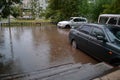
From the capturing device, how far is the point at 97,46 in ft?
25.5

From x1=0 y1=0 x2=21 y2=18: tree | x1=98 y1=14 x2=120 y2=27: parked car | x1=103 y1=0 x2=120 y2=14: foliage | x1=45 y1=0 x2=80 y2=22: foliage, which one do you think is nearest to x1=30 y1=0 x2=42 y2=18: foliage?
x1=45 y1=0 x2=80 y2=22: foliage

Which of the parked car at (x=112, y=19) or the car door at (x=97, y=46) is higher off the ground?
the parked car at (x=112, y=19)

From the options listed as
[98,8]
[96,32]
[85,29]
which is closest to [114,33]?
[96,32]

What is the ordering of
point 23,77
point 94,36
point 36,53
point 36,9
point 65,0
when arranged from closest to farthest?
1. point 23,77
2. point 94,36
3. point 36,53
4. point 65,0
5. point 36,9

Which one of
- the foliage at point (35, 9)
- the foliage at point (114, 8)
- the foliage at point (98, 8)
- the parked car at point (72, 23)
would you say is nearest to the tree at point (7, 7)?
the foliage at point (114, 8)

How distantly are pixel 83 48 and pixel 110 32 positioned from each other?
1.99m

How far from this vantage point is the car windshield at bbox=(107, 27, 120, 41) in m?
7.39

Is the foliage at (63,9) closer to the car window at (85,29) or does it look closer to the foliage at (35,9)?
the foliage at (35,9)

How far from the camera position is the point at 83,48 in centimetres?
931

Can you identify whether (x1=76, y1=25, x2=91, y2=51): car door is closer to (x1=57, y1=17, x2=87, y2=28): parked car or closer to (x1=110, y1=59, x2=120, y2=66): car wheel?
(x1=110, y1=59, x2=120, y2=66): car wheel

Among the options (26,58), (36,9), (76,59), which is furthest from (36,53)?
(36,9)

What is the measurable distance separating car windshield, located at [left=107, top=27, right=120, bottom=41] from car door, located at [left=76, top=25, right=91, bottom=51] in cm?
131

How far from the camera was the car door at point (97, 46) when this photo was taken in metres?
7.25

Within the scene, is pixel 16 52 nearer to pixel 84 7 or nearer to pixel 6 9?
pixel 6 9
